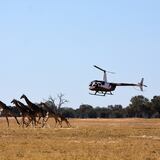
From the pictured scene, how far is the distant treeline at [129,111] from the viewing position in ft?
487

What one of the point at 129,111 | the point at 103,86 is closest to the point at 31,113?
the point at 103,86

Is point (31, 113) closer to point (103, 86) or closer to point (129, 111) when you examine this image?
point (103, 86)

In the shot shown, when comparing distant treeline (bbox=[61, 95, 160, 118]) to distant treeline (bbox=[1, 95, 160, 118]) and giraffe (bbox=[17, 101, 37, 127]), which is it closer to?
distant treeline (bbox=[1, 95, 160, 118])

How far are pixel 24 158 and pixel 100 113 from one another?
14100 cm

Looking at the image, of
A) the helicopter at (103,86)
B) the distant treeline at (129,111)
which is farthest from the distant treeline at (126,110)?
the helicopter at (103,86)

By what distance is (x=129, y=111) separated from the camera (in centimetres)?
15562

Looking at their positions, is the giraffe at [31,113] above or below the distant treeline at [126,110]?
below

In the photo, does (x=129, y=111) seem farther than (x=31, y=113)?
Yes

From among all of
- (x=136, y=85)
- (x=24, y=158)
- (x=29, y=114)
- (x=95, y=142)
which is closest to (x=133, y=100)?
(x=136, y=85)

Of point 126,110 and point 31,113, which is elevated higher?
point 126,110

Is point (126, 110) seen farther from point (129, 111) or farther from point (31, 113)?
point (31, 113)

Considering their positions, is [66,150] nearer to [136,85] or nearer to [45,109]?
[45,109]

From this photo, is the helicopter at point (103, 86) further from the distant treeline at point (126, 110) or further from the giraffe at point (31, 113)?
the distant treeline at point (126, 110)

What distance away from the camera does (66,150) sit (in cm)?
2938
